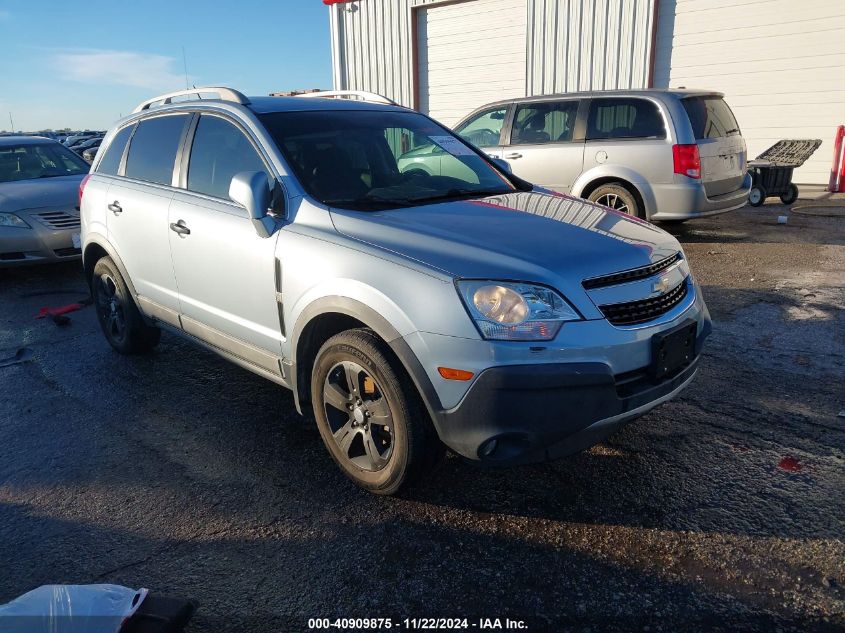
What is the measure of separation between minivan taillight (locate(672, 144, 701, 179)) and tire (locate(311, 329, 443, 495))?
5696 millimetres

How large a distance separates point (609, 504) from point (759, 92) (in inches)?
498

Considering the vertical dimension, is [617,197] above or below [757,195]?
above

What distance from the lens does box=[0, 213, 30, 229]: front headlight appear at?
23.4 feet

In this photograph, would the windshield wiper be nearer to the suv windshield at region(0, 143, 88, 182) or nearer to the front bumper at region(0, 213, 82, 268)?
the front bumper at region(0, 213, 82, 268)

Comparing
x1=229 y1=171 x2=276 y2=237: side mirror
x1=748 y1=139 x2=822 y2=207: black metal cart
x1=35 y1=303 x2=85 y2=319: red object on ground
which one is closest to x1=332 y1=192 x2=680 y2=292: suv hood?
x1=229 y1=171 x2=276 y2=237: side mirror

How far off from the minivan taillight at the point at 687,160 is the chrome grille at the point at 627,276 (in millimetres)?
4838

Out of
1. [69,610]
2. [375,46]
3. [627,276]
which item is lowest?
[69,610]

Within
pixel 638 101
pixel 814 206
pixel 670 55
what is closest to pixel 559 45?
pixel 670 55

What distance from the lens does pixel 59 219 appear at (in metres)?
7.29

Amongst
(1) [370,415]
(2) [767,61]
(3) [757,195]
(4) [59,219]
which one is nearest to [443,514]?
(1) [370,415]

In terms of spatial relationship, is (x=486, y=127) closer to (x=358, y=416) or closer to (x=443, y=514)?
(x=358, y=416)

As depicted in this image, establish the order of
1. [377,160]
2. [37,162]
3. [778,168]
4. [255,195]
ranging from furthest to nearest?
[778,168] < [37,162] < [377,160] < [255,195]

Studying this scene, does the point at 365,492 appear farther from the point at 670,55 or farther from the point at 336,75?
the point at 336,75

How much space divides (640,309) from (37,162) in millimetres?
8421
